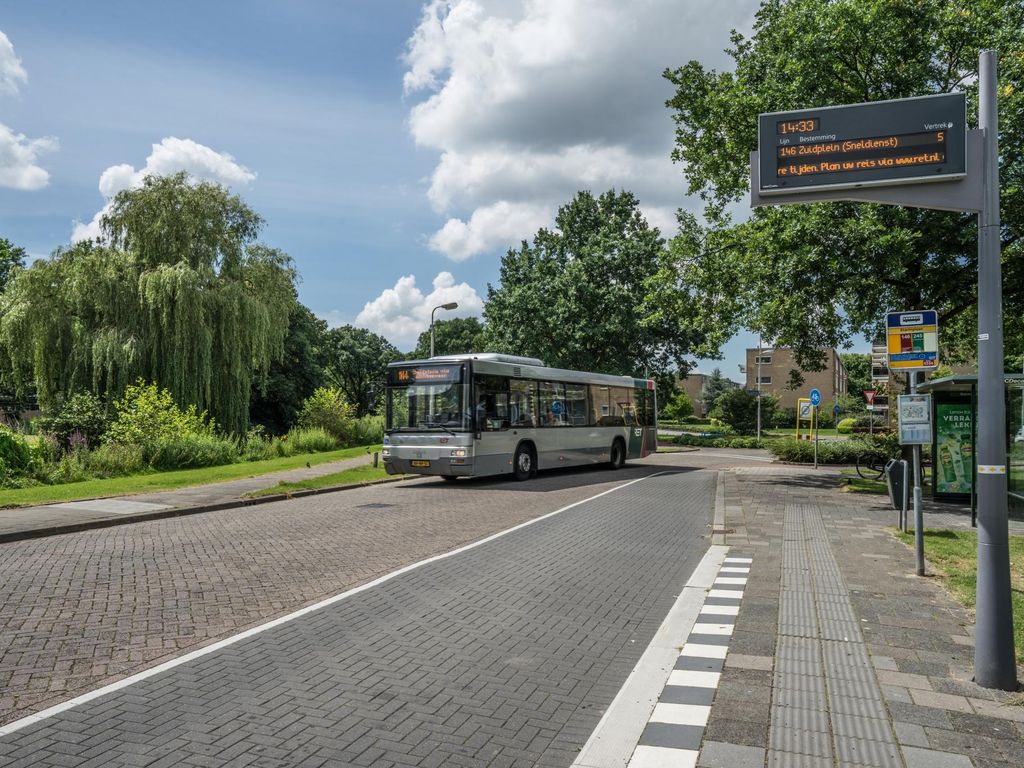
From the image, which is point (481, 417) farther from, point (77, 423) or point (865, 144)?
point (865, 144)

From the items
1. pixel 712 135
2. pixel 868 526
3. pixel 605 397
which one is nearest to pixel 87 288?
pixel 605 397

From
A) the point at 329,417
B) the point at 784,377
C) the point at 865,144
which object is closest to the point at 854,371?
the point at 784,377

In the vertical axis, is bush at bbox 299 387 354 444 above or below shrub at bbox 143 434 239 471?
above

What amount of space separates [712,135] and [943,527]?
12.1m

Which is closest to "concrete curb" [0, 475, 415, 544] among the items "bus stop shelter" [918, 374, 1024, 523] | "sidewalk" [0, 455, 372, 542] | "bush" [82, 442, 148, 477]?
"sidewalk" [0, 455, 372, 542]

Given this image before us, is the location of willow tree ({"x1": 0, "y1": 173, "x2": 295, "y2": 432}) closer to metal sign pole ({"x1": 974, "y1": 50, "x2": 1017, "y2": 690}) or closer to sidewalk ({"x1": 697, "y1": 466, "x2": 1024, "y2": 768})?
sidewalk ({"x1": 697, "y1": 466, "x2": 1024, "y2": 768})

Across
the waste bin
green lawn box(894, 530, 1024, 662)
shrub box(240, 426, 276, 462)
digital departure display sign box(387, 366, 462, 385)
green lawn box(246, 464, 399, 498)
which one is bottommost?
green lawn box(246, 464, 399, 498)

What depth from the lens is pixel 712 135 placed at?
1994cm

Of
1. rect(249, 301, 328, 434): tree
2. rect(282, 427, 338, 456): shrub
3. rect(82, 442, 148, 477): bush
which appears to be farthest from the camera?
rect(249, 301, 328, 434): tree

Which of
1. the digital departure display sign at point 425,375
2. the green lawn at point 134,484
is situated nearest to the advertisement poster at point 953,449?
the digital departure display sign at point 425,375

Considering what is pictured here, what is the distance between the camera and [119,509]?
40.9ft

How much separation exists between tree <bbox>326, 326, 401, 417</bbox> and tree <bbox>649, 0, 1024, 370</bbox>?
62528 mm

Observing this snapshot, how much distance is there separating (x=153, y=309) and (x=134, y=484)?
1089 cm

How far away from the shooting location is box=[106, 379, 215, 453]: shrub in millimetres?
20875
